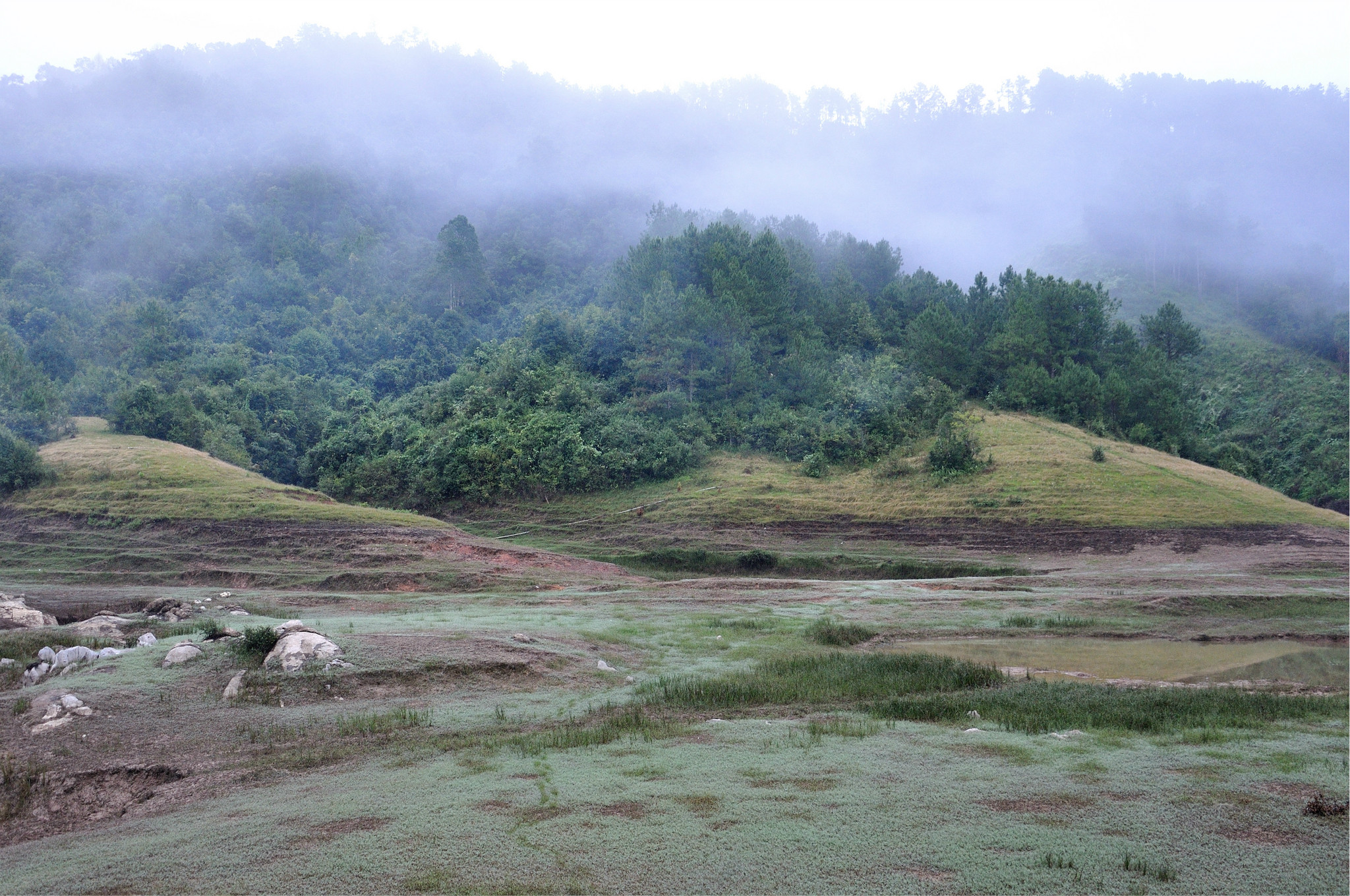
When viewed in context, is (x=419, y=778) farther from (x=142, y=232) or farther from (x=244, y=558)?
(x=142, y=232)

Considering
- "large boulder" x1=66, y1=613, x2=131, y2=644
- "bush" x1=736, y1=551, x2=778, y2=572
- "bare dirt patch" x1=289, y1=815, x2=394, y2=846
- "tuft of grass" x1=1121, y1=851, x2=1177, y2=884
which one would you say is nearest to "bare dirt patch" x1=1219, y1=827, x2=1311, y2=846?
"tuft of grass" x1=1121, y1=851, x2=1177, y2=884

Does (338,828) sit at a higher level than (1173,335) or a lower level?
lower

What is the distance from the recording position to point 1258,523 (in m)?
39.2

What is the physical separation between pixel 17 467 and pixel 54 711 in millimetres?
39653

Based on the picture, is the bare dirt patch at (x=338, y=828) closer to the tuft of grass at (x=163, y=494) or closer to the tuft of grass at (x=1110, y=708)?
the tuft of grass at (x=1110, y=708)

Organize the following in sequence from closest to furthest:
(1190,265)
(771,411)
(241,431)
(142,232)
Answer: (771,411) → (241,431) → (142,232) → (1190,265)

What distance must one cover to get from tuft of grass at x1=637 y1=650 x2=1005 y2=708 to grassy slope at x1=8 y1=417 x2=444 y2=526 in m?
28.8

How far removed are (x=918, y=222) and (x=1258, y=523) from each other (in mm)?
137393

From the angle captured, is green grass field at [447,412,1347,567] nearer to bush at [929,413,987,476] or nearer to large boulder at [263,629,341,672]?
bush at [929,413,987,476]

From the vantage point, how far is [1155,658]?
17.6 meters

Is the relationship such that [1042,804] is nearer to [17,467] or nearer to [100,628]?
[100,628]

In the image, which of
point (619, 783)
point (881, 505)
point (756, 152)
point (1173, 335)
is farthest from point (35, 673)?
point (756, 152)

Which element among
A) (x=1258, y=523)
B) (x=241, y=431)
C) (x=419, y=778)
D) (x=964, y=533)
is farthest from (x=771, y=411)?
(x=419, y=778)

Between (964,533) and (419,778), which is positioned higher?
(419,778)
